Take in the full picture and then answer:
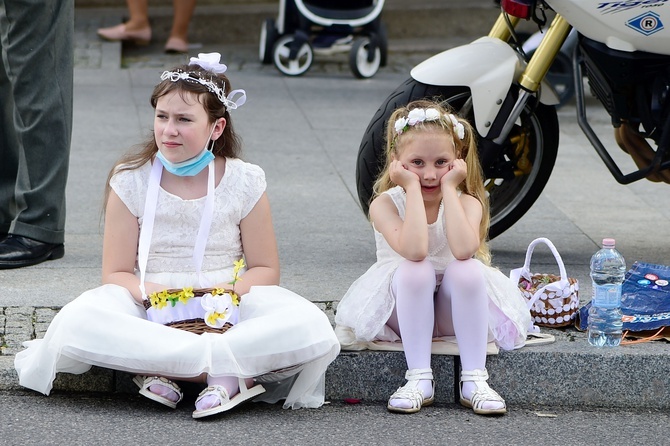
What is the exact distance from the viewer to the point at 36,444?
3.64 meters

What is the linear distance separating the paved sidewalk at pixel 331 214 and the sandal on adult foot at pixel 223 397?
0.34 meters

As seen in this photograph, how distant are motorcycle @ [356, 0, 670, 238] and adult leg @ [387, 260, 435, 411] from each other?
1.05m

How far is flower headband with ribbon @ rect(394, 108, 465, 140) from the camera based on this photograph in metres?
4.11

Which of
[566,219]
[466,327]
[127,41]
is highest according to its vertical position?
[466,327]

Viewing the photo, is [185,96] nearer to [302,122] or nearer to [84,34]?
[302,122]

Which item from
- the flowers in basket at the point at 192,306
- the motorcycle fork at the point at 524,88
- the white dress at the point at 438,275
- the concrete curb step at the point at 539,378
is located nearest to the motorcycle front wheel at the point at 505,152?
the motorcycle fork at the point at 524,88

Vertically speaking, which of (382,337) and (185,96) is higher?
(185,96)

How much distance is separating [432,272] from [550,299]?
0.57 m

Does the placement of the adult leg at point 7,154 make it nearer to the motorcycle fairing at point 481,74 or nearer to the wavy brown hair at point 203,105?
the wavy brown hair at point 203,105

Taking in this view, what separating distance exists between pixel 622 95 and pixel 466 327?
4.82 ft

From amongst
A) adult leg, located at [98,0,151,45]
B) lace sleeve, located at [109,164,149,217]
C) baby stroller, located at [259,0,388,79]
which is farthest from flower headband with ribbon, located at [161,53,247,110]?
adult leg, located at [98,0,151,45]

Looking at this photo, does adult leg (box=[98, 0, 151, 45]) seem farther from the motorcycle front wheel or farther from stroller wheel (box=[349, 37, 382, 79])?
the motorcycle front wheel

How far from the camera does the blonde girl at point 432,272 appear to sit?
13.0ft

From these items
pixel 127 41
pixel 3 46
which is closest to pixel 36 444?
pixel 3 46
